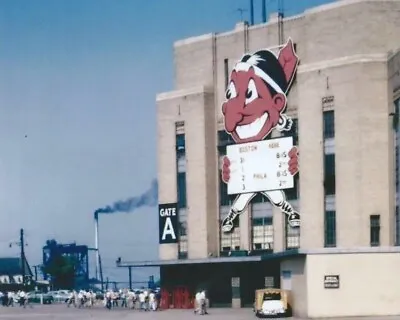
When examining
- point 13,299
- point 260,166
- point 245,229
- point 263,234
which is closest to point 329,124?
point 260,166

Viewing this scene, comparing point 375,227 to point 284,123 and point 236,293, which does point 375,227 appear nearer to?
point 284,123

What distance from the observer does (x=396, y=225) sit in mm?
73438

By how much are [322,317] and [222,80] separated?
111ft

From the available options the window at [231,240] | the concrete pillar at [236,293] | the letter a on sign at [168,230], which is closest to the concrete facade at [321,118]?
the window at [231,240]

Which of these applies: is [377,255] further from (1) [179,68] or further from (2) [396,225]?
(1) [179,68]

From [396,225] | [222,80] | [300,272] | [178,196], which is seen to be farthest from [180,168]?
[300,272]

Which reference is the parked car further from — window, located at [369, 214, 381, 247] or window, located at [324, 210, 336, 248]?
window, located at [369, 214, 381, 247]

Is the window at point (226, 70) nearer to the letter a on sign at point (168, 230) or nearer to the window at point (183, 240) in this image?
the window at point (183, 240)

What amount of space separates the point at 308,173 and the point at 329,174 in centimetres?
200

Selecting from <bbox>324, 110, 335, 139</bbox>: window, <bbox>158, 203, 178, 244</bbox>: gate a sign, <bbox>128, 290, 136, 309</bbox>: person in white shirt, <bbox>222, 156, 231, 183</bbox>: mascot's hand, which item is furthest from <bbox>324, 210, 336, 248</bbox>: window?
<bbox>128, 290, 136, 309</bbox>: person in white shirt

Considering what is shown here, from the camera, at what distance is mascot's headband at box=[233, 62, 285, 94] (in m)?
83.7

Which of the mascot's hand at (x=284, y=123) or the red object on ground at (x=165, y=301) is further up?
the mascot's hand at (x=284, y=123)

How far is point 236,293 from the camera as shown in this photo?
85.6 meters

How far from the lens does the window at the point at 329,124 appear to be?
77500mm
